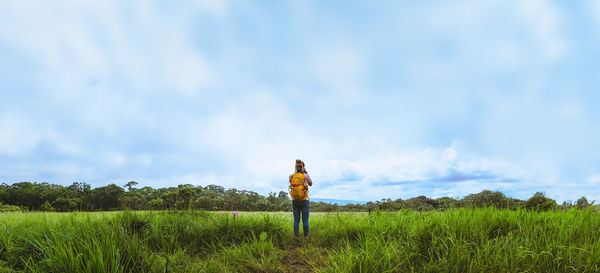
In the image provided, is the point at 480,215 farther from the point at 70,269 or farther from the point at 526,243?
the point at 70,269

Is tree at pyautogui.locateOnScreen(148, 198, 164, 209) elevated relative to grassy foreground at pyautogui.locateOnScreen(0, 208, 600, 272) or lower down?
elevated

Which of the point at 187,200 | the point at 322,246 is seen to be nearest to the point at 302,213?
the point at 322,246

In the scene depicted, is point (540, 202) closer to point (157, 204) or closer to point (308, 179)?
point (308, 179)

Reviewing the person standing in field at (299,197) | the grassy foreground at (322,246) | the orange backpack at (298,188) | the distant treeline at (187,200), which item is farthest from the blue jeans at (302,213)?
the distant treeline at (187,200)

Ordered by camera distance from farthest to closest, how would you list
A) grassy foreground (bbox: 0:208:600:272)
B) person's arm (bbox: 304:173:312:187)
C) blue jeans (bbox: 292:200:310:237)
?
person's arm (bbox: 304:173:312:187) → blue jeans (bbox: 292:200:310:237) → grassy foreground (bbox: 0:208:600:272)

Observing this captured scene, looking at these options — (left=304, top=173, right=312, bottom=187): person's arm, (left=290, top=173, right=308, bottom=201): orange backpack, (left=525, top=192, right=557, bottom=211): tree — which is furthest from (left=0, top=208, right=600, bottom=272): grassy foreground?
(left=525, top=192, right=557, bottom=211): tree

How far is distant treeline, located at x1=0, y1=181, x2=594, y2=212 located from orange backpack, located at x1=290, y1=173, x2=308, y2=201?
11.6ft

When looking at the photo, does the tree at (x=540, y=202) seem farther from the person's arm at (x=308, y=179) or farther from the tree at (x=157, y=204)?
the tree at (x=157, y=204)

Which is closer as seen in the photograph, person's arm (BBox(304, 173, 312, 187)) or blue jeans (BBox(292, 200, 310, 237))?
blue jeans (BBox(292, 200, 310, 237))

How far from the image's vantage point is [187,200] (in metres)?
9.35

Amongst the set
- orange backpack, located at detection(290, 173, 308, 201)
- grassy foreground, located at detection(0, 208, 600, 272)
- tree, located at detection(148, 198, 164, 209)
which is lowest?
grassy foreground, located at detection(0, 208, 600, 272)

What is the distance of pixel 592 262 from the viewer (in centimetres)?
377

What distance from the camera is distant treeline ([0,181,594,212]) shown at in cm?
845

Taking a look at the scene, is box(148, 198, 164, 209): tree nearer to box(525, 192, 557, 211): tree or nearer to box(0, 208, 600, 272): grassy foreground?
box(0, 208, 600, 272): grassy foreground
